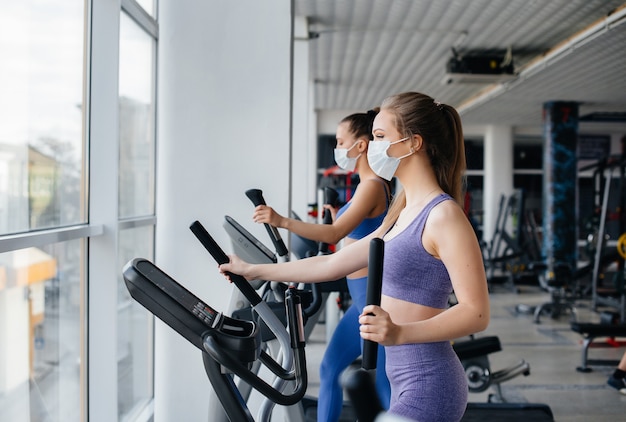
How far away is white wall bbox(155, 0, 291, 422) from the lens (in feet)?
8.47

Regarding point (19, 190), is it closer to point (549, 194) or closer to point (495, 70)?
point (495, 70)

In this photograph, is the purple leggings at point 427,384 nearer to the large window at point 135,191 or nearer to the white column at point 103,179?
the white column at point 103,179

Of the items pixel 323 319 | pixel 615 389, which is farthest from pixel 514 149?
pixel 615 389

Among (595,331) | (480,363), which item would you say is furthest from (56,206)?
(595,331)

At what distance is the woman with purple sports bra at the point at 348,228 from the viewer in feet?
7.64

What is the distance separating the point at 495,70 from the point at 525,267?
372 centimetres

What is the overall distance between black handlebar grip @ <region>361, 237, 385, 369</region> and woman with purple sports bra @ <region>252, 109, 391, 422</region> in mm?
1010

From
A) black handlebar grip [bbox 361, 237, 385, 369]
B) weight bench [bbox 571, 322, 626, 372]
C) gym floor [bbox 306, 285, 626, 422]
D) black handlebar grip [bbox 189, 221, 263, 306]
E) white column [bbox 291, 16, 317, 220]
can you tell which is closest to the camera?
black handlebar grip [bbox 361, 237, 385, 369]

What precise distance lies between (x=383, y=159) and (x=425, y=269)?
1.01 feet

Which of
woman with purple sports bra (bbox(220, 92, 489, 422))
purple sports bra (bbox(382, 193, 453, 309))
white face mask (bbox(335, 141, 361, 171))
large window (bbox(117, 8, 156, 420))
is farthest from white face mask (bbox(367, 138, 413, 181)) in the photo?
large window (bbox(117, 8, 156, 420))

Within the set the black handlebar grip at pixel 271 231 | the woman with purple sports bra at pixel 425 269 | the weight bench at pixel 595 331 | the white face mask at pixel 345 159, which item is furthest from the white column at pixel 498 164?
the woman with purple sports bra at pixel 425 269

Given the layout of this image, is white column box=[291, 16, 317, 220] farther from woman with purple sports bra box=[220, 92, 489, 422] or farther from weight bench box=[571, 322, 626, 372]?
woman with purple sports bra box=[220, 92, 489, 422]

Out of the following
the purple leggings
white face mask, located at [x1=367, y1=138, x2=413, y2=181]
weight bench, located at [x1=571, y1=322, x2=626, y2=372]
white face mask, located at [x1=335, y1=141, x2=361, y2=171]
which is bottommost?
weight bench, located at [x1=571, y1=322, x2=626, y2=372]

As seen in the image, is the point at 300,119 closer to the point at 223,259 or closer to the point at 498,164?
the point at 223,259
